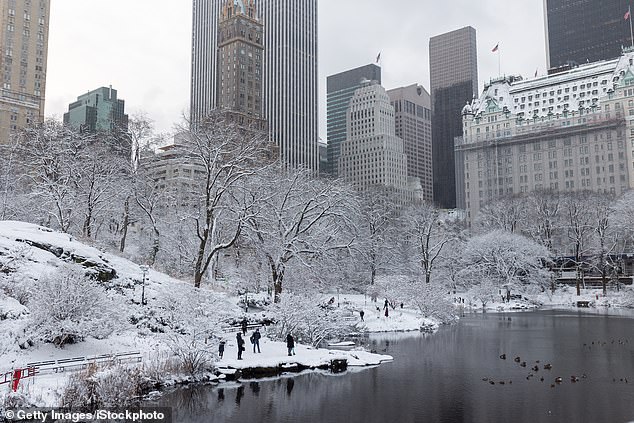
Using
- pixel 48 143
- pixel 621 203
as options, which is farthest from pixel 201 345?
pixel 621 203

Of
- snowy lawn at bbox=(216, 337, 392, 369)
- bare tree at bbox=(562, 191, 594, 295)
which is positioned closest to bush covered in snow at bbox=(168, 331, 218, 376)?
snowy lawn at bbox=(216, 337, 392, 369)

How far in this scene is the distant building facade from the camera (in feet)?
456

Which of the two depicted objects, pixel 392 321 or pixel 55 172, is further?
pixel 55 172

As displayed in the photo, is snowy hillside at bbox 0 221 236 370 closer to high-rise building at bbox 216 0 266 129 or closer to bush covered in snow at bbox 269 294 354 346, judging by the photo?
bush covered in snow at bbox 269 294 354 346

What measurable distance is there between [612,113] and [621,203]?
2742 inches

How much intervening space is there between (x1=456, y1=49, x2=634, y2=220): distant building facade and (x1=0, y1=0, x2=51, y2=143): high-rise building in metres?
114

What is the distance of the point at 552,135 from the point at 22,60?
136362 millimetres

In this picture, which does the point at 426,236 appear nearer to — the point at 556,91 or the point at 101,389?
the point at 101,389

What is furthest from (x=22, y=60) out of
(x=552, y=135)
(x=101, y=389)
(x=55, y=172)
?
(x=101, y=389)

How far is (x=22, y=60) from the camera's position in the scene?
154375 millimetres

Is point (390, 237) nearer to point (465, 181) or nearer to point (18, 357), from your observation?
point (18, 357)

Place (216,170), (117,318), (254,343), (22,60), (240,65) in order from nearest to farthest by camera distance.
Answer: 1. (117,318)
2. (254,343)
3. (216,170)
4. (22,60)
5. (240,65)

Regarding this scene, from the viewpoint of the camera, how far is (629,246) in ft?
309

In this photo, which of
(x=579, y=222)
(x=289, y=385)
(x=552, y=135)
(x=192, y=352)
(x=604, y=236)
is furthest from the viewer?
(x=552, y=135)
